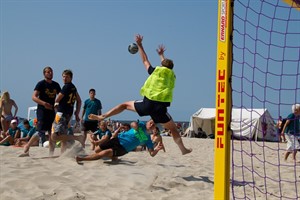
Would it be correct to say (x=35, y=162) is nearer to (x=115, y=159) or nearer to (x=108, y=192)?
(x=115, y=159)

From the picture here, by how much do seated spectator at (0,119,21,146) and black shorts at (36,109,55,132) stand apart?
380 cm

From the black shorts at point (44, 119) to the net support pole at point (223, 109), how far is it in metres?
4.31

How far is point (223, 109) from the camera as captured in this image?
2.74 m

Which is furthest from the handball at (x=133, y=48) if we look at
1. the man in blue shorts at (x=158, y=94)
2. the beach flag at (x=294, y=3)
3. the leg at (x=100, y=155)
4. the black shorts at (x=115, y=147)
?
the beach flag at (x=294, y=3)

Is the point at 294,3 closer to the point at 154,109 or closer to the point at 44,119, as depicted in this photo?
the point at 154,109

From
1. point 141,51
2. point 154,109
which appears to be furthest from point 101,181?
point 141,51

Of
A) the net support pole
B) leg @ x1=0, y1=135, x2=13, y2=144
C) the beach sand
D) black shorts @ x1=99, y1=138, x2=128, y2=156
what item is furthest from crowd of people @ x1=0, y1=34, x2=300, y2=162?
the net support pole

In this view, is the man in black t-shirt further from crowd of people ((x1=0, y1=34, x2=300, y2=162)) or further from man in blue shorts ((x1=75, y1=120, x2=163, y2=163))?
man in blue shorts ((x1=75, y1=120, x2=163, y2=163))

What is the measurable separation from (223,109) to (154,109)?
90.0 inches

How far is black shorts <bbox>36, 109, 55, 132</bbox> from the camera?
6.49 m

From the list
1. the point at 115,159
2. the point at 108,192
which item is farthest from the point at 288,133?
the point at 108,192

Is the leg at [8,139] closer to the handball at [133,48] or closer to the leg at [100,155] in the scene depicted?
the leg at [100,155]

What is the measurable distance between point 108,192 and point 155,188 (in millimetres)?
523

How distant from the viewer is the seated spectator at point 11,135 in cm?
991
